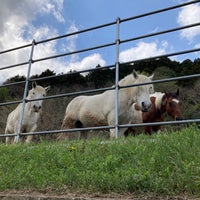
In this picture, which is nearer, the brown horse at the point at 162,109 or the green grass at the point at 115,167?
the green grass at the point at 115,167

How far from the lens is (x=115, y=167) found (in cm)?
255

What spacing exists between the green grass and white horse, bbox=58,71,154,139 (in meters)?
2.54

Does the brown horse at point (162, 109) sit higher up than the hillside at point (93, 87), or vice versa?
the hillside at point (93, 87)

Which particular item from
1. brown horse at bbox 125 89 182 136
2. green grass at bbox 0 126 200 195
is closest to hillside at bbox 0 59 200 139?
brown horse at bbox 125 89 182 136

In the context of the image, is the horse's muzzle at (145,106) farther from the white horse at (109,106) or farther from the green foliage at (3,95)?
the green foliage at (3,95)

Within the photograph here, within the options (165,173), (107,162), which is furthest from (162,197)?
(107,162)

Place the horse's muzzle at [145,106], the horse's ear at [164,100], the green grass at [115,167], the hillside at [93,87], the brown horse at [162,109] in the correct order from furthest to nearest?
1. the hillside at [93,87]
2. the horse's ear at [164,100]
3. the brown horse at [162,109]
4. the horse's muzzle at [145,106]
5. the green grass at [115,167]

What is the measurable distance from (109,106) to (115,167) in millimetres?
3834

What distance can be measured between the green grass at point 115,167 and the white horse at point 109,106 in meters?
2.54

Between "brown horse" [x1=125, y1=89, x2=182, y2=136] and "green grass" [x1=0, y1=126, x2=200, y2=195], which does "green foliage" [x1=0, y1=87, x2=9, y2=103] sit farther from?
"green grass" [x1=0, y1=126, x2=200, y2=195]

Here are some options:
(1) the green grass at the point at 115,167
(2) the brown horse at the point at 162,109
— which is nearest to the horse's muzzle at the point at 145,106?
(2) the brown horse at the point at 162,109

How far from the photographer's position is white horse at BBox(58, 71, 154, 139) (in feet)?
19.7

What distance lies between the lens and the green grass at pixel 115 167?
2100 millimetres

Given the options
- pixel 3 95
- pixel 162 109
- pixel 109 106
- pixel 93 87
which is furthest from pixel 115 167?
pixel 3 95
